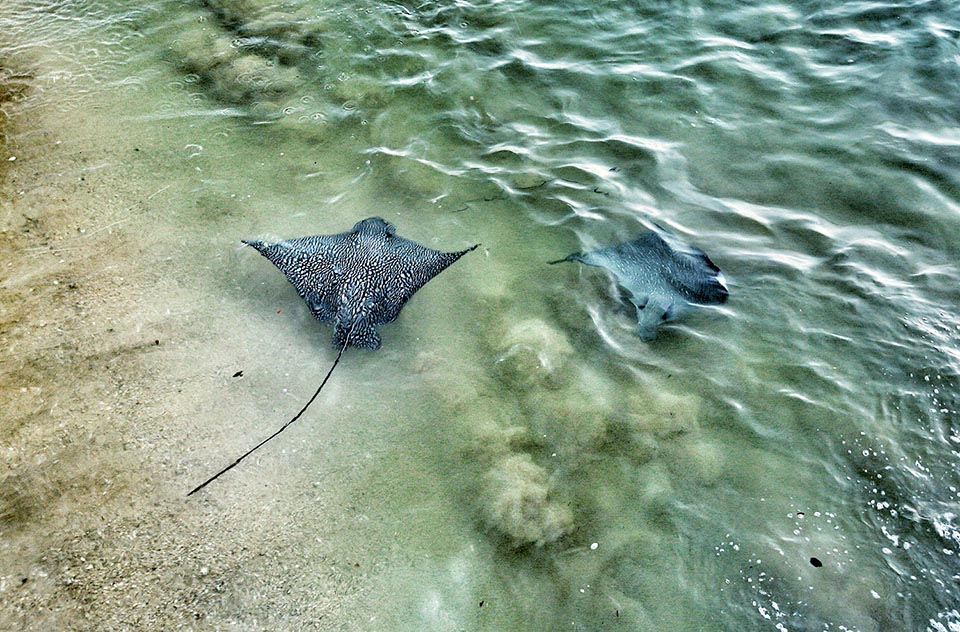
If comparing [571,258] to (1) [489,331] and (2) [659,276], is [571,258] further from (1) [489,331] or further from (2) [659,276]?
(1) [489,331]

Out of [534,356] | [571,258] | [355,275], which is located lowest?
[534,356]

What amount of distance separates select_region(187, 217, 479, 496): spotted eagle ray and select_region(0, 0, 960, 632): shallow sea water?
401mm

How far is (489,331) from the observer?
5.64m

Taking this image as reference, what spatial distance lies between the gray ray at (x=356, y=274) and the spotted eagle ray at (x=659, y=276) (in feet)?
4.88

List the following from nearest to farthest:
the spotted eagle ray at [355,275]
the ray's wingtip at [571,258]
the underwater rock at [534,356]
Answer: the spotted eagle ray at [355,275] → the underwater rock at [534,356] → the ray's wingtip at [571,258]

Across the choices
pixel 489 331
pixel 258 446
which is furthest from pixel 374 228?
pixel 258 446

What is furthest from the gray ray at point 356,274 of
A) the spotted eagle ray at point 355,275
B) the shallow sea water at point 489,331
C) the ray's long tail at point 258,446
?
the shallow sea water at point 489,331

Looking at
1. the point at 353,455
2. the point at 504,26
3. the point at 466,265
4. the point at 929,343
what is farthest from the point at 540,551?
the point at 504,26

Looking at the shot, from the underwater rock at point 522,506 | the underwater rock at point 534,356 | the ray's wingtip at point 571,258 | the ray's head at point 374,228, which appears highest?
the ray's head at point 374,228

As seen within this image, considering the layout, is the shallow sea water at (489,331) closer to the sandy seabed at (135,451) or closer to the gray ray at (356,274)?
the sandy seabed at (135,451)

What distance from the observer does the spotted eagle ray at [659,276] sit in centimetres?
555

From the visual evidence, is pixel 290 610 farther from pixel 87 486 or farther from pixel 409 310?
pixel 409 310

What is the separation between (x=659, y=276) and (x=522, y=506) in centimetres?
247

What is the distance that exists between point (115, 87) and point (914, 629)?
9.44 meters
